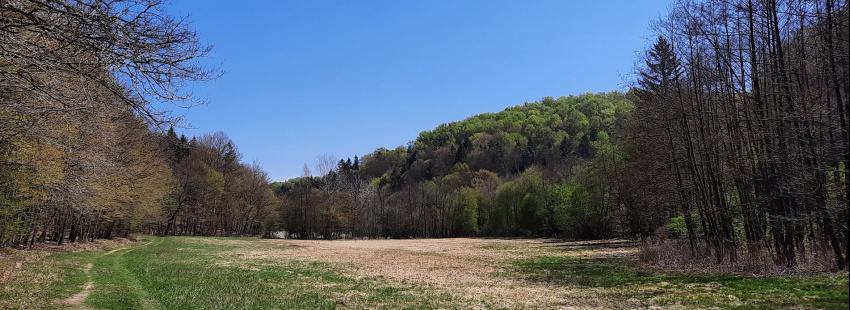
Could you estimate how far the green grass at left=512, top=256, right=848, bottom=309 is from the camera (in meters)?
10.6

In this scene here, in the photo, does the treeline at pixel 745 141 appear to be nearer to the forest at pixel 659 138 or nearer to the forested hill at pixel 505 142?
the forest at pixel 659 138

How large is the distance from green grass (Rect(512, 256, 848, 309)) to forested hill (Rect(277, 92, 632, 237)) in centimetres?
1442

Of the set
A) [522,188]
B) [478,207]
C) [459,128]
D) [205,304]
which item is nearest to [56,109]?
[205,304]

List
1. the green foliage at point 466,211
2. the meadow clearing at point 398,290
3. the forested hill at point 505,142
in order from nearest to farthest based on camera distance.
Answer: the meadow clearing at point 398,290 < the green foliage at point 466,211 < the forested hill at point 505,142

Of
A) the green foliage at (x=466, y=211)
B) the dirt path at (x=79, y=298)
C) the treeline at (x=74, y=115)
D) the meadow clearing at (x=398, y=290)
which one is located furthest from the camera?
the green foliage at (x=466, y=211)

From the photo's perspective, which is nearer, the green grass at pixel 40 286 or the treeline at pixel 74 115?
the treeline at pixel 74 115

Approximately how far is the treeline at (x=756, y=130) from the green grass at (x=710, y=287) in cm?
187

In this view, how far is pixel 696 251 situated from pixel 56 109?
1023 inches

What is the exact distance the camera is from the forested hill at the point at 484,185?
64.1 m

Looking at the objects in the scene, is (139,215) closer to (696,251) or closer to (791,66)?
(696,251)

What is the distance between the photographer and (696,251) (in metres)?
22.4

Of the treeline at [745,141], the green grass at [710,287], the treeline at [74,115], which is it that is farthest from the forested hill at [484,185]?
the treeline at [74,115]

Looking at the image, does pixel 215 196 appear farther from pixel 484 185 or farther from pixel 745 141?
pixel 745 141

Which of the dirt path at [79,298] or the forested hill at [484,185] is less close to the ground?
the forested hill at [484,185]
